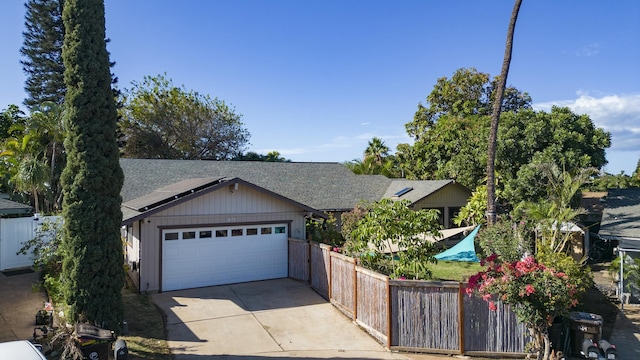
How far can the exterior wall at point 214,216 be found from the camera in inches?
488

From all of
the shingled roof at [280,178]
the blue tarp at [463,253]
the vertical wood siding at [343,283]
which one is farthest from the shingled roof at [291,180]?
the vertical wood siding at [343,283]

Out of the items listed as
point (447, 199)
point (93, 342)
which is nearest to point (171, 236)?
point (93, 342)

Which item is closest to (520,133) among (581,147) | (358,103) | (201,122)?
(581,147)

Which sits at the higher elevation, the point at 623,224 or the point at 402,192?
the point at 402,192

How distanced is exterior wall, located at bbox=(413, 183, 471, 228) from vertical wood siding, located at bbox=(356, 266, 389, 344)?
12.3 meters

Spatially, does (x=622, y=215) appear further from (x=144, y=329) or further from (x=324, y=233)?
(x=144, y=329)

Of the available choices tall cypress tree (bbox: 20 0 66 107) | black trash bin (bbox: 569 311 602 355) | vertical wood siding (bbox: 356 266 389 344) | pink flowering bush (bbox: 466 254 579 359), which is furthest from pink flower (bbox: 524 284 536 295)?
tall cypress tree (bbox: 20 0 66 107)

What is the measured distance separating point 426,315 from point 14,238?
15.5 m

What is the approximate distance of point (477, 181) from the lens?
22.4 m

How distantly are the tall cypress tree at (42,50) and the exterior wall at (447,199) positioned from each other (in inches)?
1376

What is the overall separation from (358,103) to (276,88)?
5075 millimetres

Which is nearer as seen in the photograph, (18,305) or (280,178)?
(18,305)

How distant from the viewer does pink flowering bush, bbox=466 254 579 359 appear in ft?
22.7

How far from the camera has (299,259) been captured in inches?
545
